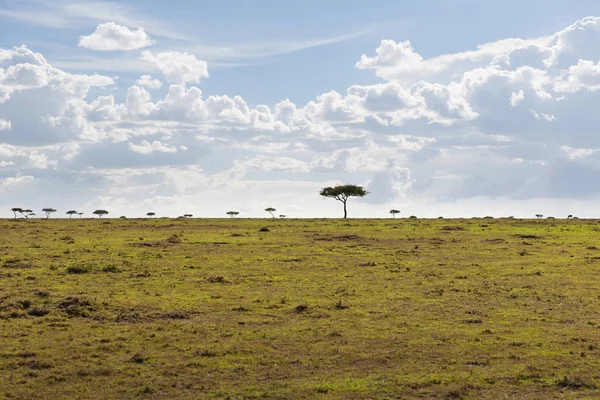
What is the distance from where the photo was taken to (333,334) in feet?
65.4

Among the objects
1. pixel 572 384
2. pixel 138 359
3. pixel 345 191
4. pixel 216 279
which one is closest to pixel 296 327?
pixel 138 359

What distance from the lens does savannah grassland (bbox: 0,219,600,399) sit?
1526 centimetres

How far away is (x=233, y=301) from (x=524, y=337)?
36.7 feet

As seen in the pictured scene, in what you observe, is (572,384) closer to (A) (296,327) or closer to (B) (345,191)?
(A) (296,327)

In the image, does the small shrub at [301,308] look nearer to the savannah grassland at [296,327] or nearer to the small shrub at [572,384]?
the savannah grassland at [296,327]

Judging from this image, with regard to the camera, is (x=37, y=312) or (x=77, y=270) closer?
(x=37, y=312)

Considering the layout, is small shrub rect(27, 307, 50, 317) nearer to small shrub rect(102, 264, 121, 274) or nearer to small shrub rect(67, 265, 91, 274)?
small shrub rect(67, 265, 91, 274)

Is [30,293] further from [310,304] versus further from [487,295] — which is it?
[487,295]

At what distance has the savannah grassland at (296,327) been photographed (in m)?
15.3

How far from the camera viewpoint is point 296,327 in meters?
21.0

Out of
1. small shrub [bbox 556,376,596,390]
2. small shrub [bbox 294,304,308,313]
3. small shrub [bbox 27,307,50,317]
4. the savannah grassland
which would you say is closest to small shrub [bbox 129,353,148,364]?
the savannah grassland

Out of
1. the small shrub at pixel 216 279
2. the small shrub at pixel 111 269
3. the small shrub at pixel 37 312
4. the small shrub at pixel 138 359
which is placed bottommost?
the small shrub at pixel 138 359

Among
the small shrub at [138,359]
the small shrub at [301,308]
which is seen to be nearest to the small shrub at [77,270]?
the small shrub at [301,308]

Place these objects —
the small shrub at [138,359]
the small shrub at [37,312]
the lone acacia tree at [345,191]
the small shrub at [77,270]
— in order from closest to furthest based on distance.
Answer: the small shrub at [138,359], the small shrub at [37,312], the small shrub at [77,270], the lone acacia tree at [345,191]
